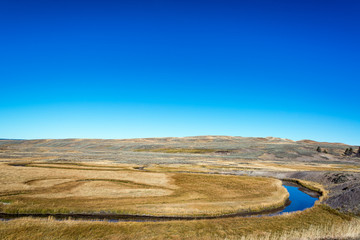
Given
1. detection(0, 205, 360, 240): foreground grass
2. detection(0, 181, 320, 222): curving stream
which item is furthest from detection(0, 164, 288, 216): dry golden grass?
detection(0, 205, 360, 240): foreground grass

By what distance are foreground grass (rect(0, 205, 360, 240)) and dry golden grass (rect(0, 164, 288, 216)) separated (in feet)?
14.5

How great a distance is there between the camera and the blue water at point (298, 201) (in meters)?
31.5

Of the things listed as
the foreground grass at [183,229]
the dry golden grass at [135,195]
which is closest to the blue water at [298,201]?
the dry golden grass at [135,195]

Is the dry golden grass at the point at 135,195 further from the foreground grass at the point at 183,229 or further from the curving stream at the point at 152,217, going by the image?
the foreground grass at the point at 183,229

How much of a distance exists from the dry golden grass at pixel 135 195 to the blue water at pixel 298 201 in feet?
4.59

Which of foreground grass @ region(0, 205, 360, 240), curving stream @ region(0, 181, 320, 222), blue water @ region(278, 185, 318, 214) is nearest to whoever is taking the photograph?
foreground grass @ region(0, 205, 360, 240)

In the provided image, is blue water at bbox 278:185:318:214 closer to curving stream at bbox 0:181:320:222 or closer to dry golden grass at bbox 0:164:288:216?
curving stream at bbox 0:181:320:222

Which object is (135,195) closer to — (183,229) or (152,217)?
(152,217)

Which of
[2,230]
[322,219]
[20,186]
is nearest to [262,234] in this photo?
[322,219]

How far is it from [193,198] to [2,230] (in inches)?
872

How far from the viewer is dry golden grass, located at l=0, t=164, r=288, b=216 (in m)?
26.3

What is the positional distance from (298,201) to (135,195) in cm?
2550

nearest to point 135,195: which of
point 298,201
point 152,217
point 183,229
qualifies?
point 152,217

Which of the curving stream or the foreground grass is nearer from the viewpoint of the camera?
the foreground grass
